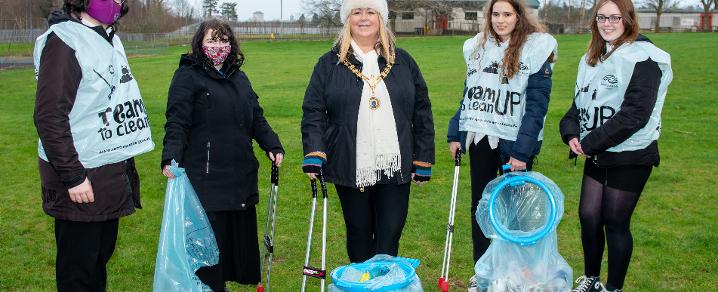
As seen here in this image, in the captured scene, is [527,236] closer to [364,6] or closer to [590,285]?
[590,285]

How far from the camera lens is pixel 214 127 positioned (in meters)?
4.64

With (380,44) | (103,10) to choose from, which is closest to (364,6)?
(380,44)

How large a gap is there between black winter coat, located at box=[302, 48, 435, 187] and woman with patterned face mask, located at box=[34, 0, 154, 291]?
105 cm

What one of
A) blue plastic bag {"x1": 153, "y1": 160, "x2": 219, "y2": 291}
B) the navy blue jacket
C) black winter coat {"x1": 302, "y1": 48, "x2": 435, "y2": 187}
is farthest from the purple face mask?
the navy blue jacket

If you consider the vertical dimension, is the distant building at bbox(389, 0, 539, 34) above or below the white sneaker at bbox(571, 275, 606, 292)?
above

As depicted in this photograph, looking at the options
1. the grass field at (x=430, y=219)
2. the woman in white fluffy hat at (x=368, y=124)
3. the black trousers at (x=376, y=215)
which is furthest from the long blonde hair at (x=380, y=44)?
the grass field at (x=430, y=219)

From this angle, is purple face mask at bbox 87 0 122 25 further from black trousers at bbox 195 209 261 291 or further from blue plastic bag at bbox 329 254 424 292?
blue plastic bag at bbox 329 254 424 292

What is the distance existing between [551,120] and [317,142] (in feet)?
34.2

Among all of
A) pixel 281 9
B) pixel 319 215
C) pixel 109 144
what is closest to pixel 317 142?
pixel 109 144

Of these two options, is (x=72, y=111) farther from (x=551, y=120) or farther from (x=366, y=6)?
(x=551, y=120)

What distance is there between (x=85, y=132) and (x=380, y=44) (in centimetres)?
190

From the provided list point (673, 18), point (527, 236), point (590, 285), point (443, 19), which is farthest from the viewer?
point (673, 18)

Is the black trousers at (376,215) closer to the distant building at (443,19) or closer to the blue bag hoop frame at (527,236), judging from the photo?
the blue bag hoop frame at (527,236)

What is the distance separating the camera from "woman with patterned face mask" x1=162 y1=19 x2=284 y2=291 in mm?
4559
